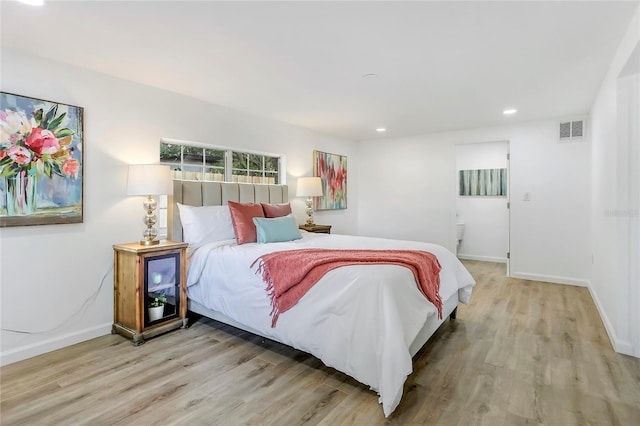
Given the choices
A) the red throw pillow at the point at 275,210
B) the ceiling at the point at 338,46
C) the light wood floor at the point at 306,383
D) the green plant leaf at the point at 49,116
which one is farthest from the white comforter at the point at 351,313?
the green plant leaf at the point at 49,116

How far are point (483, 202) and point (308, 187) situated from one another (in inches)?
147

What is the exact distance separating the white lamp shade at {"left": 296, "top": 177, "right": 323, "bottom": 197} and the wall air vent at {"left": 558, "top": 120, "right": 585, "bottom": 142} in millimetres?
3410

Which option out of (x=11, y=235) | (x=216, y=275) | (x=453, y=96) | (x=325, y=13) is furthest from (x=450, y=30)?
(x=11, y=235)

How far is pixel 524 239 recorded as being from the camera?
487 centimetres

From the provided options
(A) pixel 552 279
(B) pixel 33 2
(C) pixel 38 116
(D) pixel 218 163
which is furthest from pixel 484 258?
(B) pixel 33 2

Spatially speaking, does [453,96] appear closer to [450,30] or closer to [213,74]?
[450,30]

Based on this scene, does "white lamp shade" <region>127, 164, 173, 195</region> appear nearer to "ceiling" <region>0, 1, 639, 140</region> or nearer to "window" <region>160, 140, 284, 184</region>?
"window" <region>160, 140, 284, 184</region>

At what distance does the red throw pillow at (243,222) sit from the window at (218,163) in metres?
0.68

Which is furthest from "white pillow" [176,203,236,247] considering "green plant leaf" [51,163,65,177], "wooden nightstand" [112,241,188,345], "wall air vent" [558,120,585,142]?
"wall air vent" [558,120,585,142]

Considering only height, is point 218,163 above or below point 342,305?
above

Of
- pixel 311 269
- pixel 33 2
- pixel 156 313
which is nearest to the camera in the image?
pixel 33 2

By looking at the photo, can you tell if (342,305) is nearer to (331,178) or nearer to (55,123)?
(55,123)

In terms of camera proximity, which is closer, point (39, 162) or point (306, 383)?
point (306, 383)

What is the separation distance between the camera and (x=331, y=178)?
5680mm
